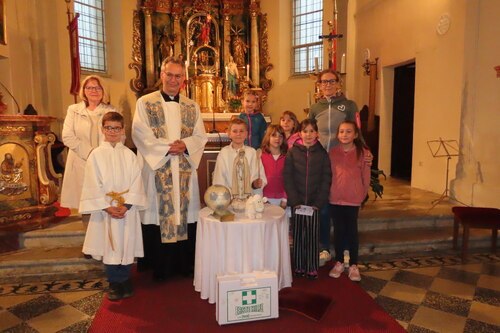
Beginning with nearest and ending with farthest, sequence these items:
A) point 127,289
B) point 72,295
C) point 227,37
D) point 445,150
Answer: point 127,289 < point 72,295 < point 445,150 < point 227,37

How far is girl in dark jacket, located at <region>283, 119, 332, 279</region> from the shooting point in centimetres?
344

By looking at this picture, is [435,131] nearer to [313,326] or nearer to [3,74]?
[313,326]

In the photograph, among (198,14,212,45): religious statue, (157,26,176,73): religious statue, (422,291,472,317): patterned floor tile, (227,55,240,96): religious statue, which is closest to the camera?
(422,291,472,317): patterned floor tile

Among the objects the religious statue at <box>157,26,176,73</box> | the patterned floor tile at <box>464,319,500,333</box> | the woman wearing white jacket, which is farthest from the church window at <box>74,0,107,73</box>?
the patterned floor tile at <box>464,319,500,333</box>

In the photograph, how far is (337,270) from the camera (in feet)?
12.1

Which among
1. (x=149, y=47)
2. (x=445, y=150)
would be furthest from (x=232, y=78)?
(x=445, y=150)

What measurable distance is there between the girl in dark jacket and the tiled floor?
733mm

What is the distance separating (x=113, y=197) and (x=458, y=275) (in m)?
3.27

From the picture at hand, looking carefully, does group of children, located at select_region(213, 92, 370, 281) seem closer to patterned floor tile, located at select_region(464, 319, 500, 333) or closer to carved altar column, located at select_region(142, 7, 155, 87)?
patterned floor tile, located at select_region(464, 319, 500, 333)

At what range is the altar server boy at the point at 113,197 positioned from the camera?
9.94 feet

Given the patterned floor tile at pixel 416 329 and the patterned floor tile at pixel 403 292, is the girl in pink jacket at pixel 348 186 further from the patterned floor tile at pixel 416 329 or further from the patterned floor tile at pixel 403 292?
the patterned floor tile at pixel 416 329

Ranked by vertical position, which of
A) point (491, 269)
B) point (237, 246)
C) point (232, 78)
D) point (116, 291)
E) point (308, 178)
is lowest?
point (491, 269)

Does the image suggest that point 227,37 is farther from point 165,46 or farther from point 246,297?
point 246,297

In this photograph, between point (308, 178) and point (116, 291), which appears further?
point (308, 178)
